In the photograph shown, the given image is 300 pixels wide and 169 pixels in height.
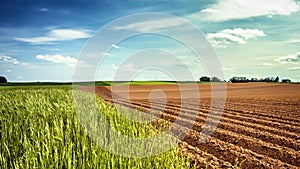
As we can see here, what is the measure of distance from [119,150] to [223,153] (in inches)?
114

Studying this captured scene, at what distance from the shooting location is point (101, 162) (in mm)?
4281

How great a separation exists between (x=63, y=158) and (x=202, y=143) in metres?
4.44

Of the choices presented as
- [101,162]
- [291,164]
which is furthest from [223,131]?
[101,162]

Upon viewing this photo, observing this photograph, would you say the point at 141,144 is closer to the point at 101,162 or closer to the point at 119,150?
the point at 119,150

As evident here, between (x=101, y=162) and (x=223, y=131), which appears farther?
(x=223, y=131)

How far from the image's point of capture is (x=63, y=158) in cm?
420

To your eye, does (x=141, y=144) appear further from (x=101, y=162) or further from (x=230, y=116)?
(x=230, y=116)

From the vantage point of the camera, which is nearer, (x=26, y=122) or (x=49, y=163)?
(x=49, y=163)

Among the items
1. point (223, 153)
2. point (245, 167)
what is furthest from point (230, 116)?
point (245, 167)

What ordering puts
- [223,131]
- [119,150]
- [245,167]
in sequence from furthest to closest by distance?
[223,131], [245,167], [119,150]

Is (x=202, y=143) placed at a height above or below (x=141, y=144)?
below

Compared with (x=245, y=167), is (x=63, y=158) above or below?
above

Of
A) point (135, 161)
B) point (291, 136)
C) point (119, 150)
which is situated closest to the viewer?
point (135, 161)

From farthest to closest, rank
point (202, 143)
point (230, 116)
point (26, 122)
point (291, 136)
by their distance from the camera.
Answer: point (230, 116)
point (291, 136)
point (202, 143)
point (26, 122)
